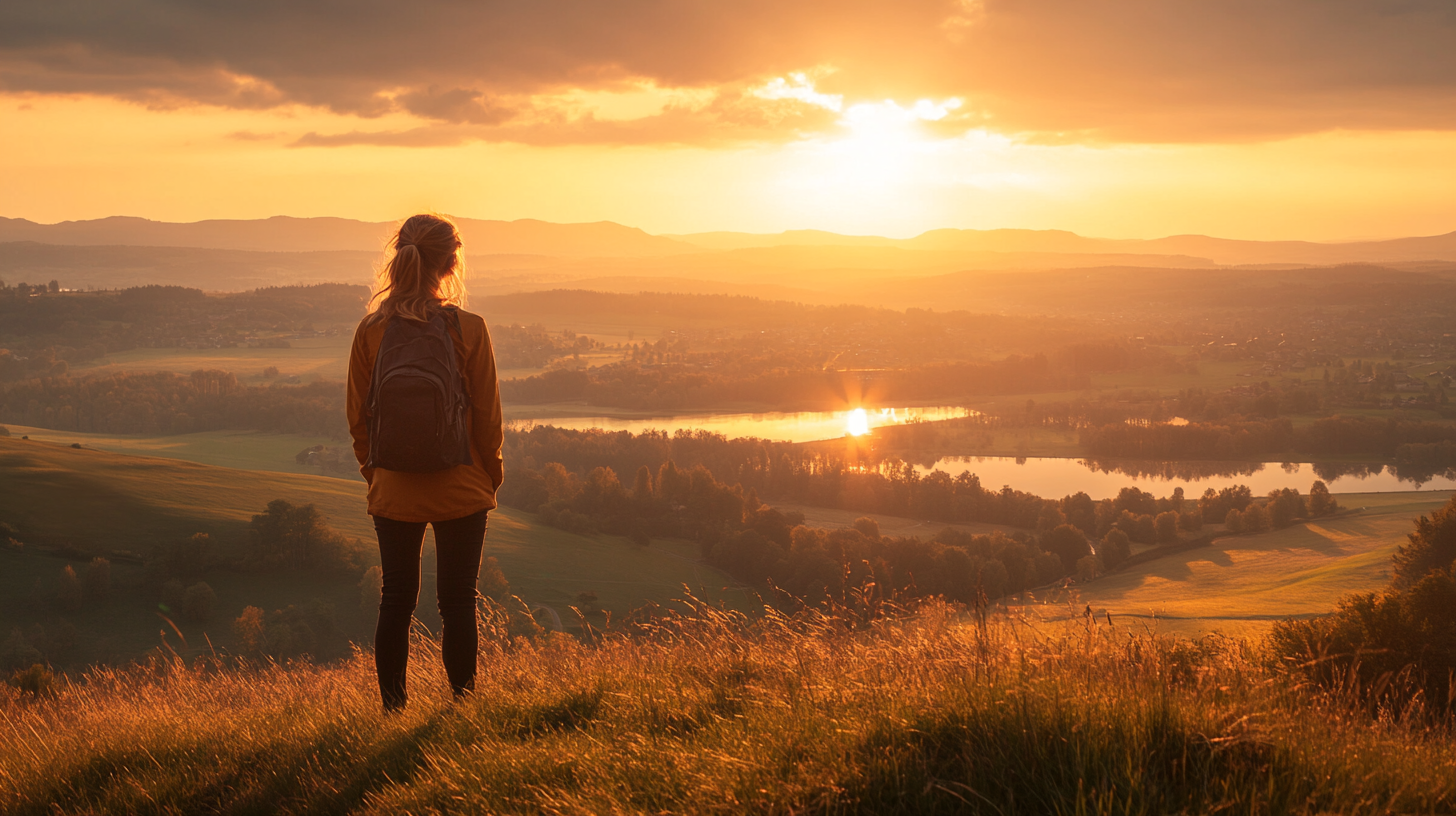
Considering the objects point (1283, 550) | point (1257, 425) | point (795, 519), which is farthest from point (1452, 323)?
point (795, 519)

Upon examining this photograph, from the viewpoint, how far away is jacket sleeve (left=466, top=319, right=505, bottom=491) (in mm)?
4242

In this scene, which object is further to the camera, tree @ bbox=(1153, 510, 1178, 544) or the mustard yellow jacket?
tree @ bbox=(1153, 510, 1178, 544)

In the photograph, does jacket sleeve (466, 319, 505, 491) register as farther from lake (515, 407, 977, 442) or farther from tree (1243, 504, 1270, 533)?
lake (515, 407, 977, 442)

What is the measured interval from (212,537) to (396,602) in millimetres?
48948

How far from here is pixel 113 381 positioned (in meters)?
104

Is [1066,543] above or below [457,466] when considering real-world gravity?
below

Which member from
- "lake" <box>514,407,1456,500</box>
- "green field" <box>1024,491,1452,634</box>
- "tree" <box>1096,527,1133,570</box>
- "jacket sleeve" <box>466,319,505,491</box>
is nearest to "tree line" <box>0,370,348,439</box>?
"lake" <box>514,407,1456,500</box>

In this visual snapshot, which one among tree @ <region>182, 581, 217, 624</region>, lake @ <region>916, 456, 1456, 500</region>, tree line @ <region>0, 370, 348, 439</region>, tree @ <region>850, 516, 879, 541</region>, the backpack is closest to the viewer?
the backpack

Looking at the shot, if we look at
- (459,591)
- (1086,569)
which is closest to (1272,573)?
(1086,569)

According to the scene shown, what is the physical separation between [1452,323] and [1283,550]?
5835 inches

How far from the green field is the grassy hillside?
61.1 ft

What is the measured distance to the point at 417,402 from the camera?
13.1 feet

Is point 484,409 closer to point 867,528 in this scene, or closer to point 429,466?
point 429,466

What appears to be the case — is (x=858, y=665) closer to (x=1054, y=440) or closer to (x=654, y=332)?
(x=1054, y=440)
